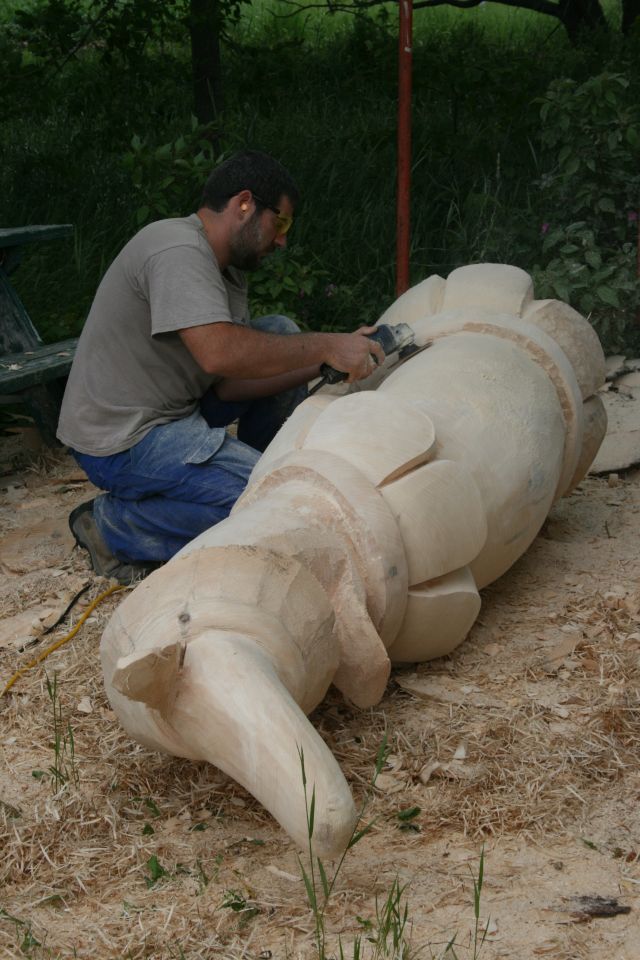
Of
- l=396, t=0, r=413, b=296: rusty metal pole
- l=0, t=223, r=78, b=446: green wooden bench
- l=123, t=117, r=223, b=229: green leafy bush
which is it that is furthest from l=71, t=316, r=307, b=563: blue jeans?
l=123, t=117, r=223, b=229: green leafy bush

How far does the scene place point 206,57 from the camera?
685 centimetres

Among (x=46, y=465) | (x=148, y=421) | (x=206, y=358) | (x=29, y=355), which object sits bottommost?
(x=46, y=465)

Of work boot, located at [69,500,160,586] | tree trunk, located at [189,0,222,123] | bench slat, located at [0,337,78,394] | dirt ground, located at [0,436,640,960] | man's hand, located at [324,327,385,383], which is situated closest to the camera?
dirt ground, located at [0,436,640,960]

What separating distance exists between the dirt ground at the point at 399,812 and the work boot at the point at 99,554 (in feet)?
1.00

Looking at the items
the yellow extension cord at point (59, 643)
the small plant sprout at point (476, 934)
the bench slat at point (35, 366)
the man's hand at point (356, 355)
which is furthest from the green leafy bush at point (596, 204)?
the small plant sprout at point (476, 934)

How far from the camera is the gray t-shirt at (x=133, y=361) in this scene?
3.58m

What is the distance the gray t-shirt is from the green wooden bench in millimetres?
987

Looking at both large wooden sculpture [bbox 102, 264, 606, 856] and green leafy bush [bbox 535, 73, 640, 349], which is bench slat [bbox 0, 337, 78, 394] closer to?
large wooden sculpture [bbox 102, 264, 606, 856]

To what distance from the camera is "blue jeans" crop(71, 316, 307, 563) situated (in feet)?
11.9

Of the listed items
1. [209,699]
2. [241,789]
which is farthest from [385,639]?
[209,699]

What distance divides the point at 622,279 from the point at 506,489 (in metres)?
2.90

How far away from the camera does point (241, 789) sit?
252cm

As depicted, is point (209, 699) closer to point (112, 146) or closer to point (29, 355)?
point (29, 355)

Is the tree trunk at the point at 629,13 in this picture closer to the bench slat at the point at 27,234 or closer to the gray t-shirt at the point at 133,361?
the bench slat at the point at 27,234
